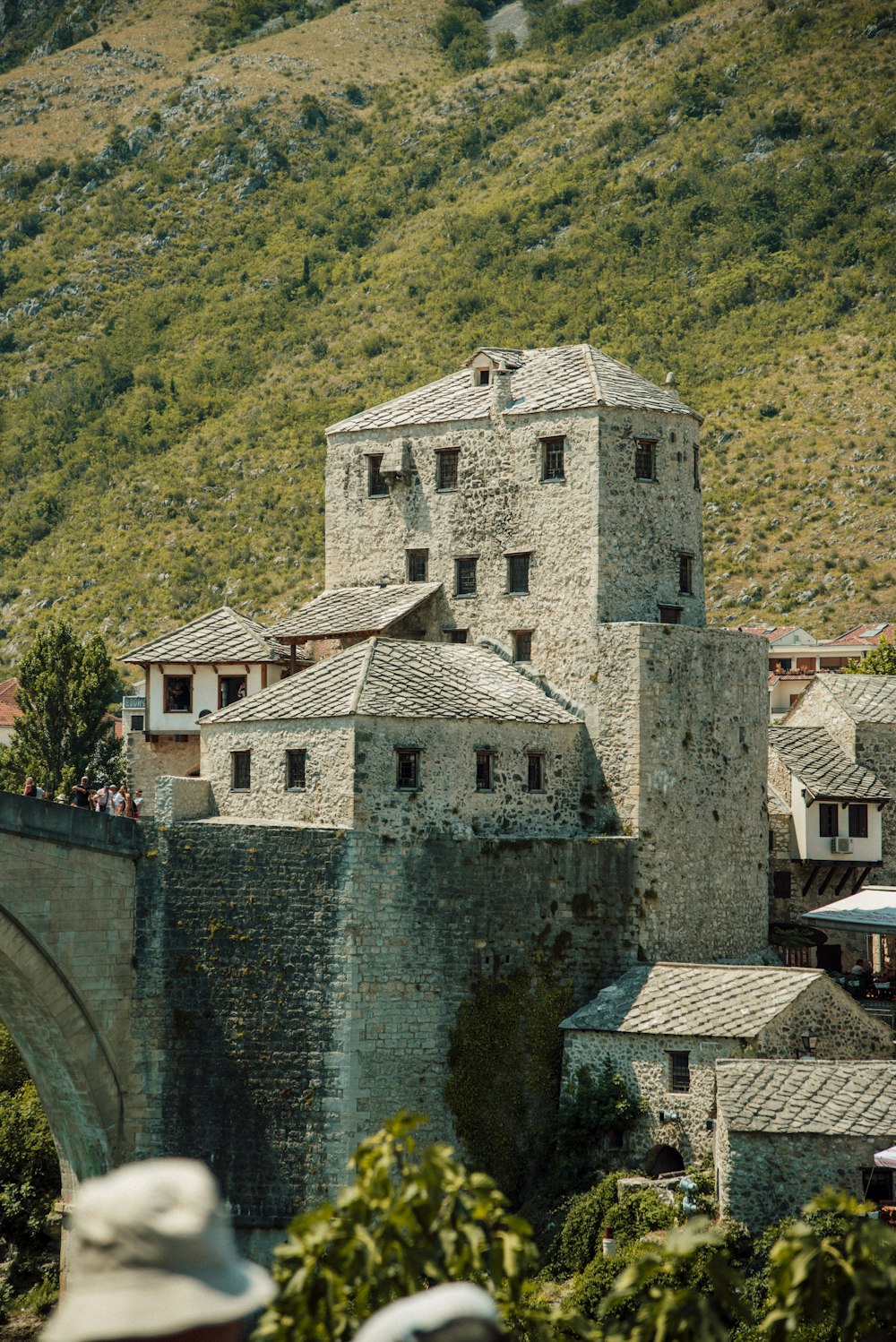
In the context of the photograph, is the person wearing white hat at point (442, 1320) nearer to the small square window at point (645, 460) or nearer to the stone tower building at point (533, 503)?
the stone tower building at point (533, 503)

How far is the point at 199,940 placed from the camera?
40.5 metres

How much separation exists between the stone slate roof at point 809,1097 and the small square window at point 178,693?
657 inches

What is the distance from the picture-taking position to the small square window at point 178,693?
157 ft

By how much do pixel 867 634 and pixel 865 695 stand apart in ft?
110

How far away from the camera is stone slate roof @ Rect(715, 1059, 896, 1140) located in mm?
35844

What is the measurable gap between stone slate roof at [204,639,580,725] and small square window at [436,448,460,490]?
4841 millimetres

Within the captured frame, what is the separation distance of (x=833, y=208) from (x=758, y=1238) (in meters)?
80.6

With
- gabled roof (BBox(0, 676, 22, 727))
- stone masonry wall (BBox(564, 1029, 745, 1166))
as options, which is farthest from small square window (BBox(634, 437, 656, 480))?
gabled roof (BBox(0, 676, 22, 727))

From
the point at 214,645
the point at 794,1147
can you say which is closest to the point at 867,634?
the point at 214,645

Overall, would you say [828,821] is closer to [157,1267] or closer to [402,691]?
[402,691]

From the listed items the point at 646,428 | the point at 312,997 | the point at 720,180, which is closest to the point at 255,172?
the point at 720,180

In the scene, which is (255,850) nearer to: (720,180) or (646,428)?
(646,428)

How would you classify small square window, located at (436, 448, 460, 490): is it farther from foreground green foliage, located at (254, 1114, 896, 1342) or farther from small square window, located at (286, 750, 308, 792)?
foreground green foliage, located at (254, 1114, 896, 1342)

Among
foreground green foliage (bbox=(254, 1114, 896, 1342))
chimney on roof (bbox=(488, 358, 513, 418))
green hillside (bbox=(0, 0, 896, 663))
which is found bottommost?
foreground green foliage (bbox=(254, 1114, 896, 1342))
